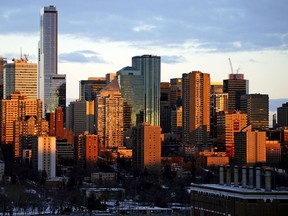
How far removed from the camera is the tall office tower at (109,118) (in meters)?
107

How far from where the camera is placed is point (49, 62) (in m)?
133

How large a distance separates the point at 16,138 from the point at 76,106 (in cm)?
2179

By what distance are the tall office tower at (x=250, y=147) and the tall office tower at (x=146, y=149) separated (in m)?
7.70

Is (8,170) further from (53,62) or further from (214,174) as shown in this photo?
(53,62)

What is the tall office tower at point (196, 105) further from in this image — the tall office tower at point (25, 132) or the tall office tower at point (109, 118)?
the tall office tower at point (25, 132)

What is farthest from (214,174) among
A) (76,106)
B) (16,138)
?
(76,106)

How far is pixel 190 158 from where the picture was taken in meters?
96.4

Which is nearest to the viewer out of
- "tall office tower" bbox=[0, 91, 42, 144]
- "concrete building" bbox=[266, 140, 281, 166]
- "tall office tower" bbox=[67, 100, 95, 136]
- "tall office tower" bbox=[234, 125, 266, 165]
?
"tall office tower" bbox=[234, 125, 266, 165]

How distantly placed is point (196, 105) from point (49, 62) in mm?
29733

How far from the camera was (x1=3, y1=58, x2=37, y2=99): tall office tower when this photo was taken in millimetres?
115812

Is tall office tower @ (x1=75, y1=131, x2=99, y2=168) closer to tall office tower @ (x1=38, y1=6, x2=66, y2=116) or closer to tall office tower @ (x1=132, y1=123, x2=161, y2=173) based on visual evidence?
tall office tower @ (x1=132, y1=123, x2=161, y2=173)

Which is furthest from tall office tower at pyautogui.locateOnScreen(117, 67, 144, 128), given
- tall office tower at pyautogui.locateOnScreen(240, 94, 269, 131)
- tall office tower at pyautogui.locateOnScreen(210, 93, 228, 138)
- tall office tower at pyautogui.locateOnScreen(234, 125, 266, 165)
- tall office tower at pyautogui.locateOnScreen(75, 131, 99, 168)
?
tall office tower at pyautogui.locateOnScreen(75, 131, 99, 168)

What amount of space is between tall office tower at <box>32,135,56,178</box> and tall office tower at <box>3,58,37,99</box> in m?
30.4

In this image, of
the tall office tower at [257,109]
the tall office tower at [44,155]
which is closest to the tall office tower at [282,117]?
the tall office tower at [257,109]
